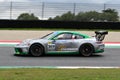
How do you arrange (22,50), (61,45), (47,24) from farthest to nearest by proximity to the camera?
(47,24) → (61,45) → (22,50)

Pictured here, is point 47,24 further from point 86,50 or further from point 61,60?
point 61,60

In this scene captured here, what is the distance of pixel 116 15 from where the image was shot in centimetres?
3638

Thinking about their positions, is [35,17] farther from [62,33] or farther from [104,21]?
[62,33]

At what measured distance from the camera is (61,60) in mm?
16078

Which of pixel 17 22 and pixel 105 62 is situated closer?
pixel 105 62

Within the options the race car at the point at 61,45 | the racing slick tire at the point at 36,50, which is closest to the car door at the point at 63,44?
the race car at the point at 61,45

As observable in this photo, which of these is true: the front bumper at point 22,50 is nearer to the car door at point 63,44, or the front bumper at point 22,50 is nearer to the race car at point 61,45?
the race car at point 61,45

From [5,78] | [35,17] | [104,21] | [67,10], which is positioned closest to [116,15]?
[104,21]

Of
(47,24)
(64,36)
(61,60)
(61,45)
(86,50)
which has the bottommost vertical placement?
(61,60)

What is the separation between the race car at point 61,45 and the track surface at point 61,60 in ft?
0.96

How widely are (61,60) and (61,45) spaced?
1.48 metres

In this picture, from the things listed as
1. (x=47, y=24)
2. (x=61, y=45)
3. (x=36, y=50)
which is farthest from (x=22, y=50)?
(x=47, y=24)

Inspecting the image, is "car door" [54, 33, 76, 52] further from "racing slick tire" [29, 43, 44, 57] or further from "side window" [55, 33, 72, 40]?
"racing slick tire" [29, 43, 44, 57]

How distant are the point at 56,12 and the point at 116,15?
5358 millimetres
